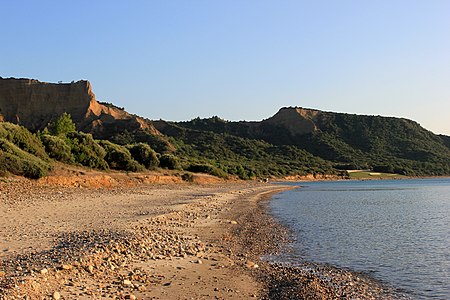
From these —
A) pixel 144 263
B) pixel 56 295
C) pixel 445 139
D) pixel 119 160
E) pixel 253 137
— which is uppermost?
pixel 445 139

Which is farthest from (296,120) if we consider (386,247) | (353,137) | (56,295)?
(56,295)

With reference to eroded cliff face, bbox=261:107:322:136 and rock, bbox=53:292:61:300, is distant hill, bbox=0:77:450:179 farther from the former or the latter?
rock, bbox=53:292:61:300

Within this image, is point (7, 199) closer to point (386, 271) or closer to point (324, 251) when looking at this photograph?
point (324, 251)

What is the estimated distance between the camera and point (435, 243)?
53.7 feet

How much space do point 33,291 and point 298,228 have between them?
49.3 feet

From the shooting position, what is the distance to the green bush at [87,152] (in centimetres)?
4003

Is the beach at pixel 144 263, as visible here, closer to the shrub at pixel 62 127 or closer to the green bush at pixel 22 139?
the green bush at pixel 22 139

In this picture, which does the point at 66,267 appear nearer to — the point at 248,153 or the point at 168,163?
the point at 168,163

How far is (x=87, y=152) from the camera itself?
41.2 metres

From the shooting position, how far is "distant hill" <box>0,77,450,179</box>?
88.7 metres

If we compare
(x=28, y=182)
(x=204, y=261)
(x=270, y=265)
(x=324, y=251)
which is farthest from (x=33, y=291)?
(x=28, y=182)

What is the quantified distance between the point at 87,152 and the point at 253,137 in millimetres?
98377

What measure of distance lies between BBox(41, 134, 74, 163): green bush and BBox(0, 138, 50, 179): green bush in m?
6.61

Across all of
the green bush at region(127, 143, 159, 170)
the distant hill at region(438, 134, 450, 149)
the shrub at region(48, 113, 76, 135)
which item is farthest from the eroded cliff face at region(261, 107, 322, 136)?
the green bush at region(127, 143, 159, 170)
